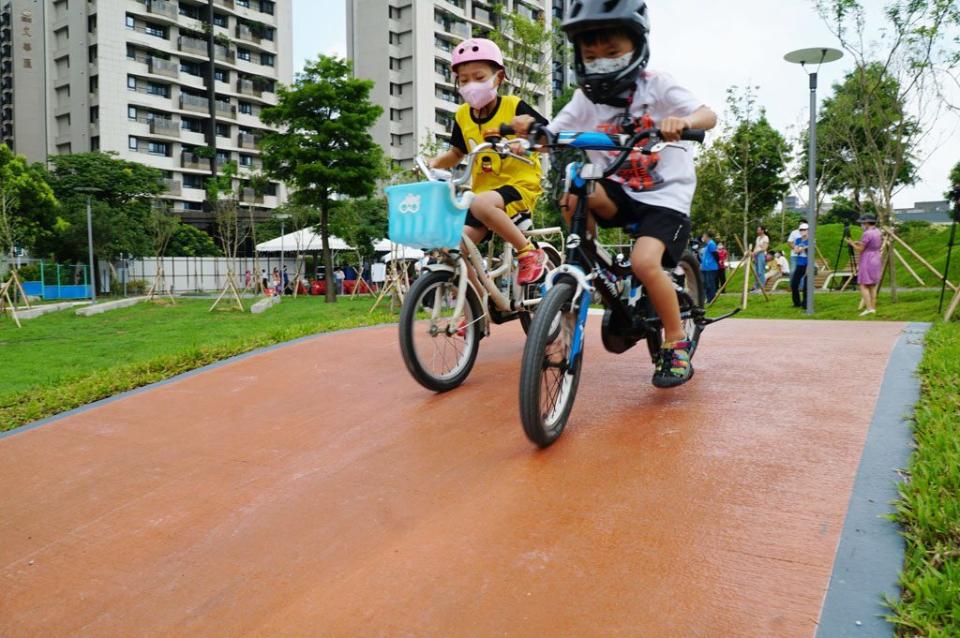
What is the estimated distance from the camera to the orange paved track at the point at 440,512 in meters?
2.12

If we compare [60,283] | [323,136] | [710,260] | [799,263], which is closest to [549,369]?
[799,263]

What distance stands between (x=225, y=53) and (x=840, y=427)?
61.6 metres

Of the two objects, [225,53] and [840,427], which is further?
[225,53]

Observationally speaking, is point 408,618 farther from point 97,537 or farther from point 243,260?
point 243,260

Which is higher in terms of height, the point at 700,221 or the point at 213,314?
the point at 700,221

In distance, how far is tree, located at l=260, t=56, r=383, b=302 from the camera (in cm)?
2584

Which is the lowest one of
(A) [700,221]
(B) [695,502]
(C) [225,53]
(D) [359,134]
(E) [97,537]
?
(E) [97,537]

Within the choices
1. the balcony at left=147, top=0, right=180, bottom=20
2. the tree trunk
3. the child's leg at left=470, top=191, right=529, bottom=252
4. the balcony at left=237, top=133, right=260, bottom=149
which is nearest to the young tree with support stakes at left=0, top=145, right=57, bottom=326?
the tree trunk

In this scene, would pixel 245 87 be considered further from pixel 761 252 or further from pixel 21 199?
pixel 761 252

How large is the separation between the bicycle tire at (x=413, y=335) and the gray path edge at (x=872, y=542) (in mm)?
2280

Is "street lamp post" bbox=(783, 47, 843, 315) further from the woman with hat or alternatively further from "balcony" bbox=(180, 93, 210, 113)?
"balcony" bbox=(180, 93, 210, 113)

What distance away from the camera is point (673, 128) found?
10.1 feet

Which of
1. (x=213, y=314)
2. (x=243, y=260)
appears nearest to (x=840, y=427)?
(x=213, y=314)

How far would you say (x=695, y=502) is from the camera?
8.60 ft
